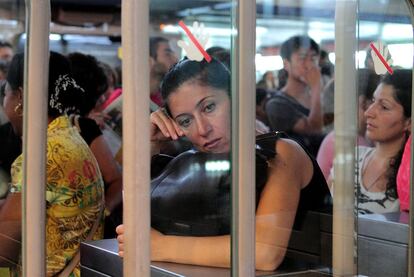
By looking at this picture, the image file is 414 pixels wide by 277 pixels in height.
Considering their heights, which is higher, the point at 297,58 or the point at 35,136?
the point at 297,58

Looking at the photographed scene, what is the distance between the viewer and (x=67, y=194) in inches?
83.4

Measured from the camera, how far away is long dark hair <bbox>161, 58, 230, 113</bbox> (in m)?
1.81

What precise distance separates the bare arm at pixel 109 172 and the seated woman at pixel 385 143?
79cm

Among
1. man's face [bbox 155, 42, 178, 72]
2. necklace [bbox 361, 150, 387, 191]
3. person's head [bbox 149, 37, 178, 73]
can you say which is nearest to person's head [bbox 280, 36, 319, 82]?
necklace [bbox 361, 150, 387, 191]

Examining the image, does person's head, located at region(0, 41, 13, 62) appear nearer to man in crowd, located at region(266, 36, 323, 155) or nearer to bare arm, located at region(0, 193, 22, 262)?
bare arm, located at region(0, 193, 22, 262)

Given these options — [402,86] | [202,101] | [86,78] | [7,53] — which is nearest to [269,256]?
[202,101]

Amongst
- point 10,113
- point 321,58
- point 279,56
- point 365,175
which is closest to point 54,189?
point 10,113

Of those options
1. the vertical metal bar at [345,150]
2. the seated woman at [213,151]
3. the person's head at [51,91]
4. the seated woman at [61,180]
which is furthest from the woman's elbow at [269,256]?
the person's head at [51,91]

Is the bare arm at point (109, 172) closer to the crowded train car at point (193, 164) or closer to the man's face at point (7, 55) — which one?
the crowded train car at point (193, 164)

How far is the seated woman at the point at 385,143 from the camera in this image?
248 centimetres

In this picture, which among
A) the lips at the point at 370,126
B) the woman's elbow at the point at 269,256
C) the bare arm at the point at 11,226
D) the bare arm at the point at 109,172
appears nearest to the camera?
the bare arm at the point at 11,226

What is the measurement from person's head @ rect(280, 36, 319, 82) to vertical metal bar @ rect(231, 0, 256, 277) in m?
2.86

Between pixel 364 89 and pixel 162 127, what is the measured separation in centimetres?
79

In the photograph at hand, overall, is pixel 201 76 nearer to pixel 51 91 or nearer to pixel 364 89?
pixel 51 91
